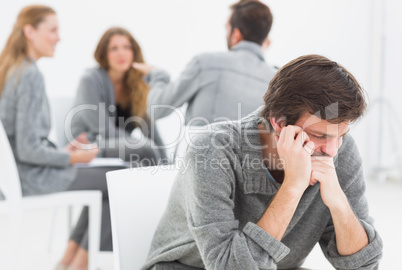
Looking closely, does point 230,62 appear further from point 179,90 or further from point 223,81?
point 179,90

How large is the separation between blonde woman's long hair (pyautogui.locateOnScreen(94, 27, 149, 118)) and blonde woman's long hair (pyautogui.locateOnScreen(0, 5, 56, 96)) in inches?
17.7

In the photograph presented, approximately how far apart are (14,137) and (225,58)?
36.7 inches

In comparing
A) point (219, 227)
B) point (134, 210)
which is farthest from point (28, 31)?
point (219, 227)

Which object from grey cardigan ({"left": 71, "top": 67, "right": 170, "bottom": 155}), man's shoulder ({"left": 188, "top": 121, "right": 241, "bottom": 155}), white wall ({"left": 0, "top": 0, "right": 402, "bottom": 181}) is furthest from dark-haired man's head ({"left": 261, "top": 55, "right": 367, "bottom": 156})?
white wall ({"left": 0, "top": 0, "right": 402, "bottom": 181})

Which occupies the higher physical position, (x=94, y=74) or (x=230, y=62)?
(x=230, y=62)

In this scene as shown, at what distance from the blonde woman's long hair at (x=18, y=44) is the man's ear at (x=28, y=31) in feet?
0.03

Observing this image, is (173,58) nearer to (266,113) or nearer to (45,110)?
(45,110)

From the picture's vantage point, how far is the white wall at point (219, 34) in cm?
395

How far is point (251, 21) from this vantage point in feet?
6.65

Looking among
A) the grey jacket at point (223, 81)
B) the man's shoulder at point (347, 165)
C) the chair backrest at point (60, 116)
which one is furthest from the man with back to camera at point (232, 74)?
the chair backrest at point (60, 116)

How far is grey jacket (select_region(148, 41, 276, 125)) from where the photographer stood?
1945 millimetres

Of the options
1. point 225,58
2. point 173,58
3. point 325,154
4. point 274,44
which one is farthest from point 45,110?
point 274,44

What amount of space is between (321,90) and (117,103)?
1.99m

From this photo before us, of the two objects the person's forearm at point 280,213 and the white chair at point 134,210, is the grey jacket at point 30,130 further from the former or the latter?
the person's forearm at point 280,213
